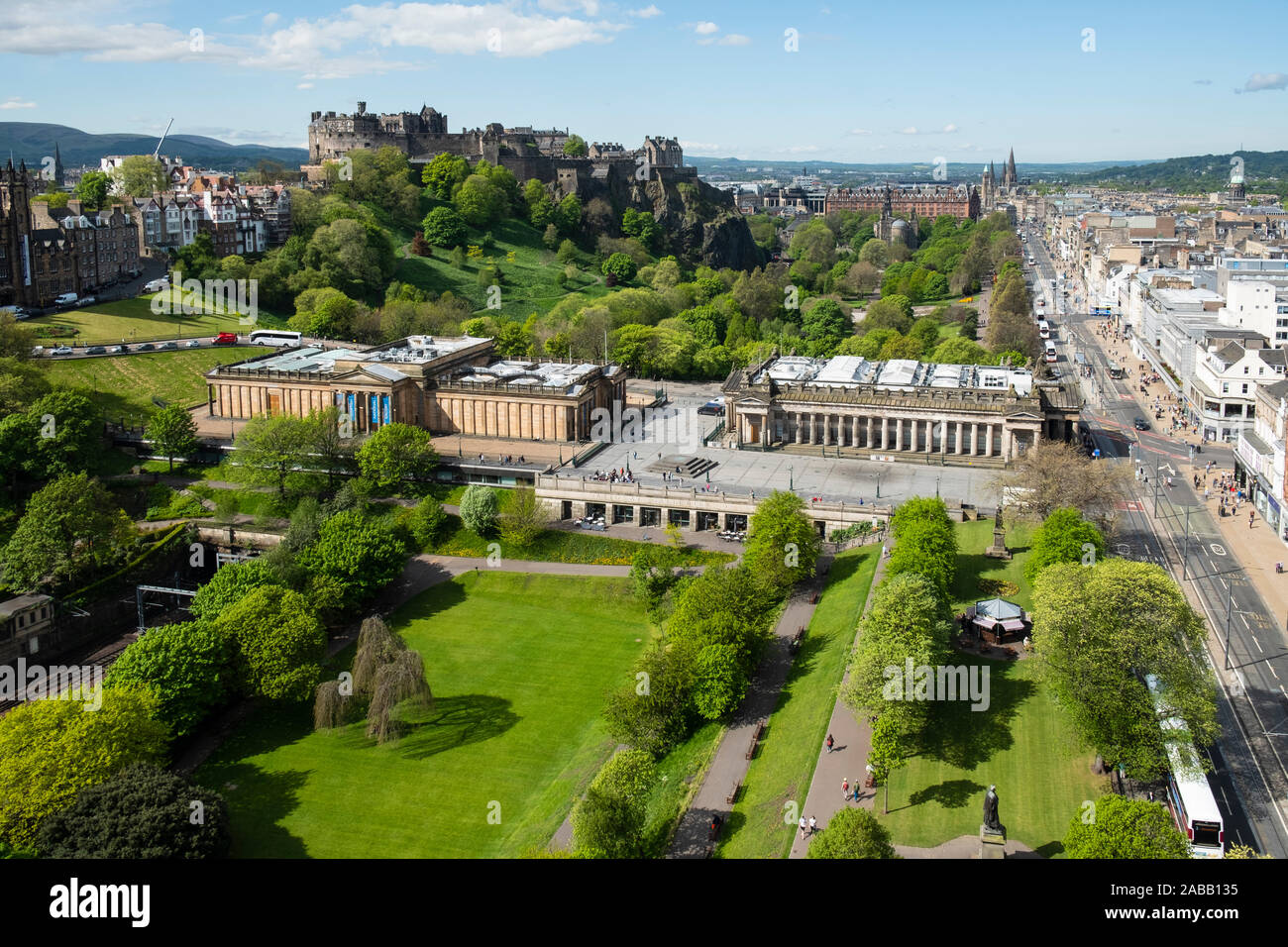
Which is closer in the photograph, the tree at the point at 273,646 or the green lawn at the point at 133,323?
the tree at the point at 273,646

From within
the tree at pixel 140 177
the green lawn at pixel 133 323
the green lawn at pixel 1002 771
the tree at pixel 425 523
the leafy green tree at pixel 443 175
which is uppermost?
the leafy green tree at pixel 443 175

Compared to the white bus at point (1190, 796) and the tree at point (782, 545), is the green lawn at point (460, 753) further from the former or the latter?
the white bus at point (1190, 796)

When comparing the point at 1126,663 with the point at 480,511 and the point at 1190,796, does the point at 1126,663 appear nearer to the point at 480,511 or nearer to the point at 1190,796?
the point at 1190,796

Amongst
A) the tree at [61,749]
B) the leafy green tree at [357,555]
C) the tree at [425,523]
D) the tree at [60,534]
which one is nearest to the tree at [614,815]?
the tree at [61,749]

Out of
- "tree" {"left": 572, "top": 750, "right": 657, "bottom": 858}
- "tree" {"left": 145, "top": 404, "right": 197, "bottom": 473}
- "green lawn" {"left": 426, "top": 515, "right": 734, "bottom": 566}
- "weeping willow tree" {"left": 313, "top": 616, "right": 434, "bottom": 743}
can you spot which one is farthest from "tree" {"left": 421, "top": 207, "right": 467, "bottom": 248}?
"tree" {"left": 572, "top": 750, "right": 657, "bottom": 858}

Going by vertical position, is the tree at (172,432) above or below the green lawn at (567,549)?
above

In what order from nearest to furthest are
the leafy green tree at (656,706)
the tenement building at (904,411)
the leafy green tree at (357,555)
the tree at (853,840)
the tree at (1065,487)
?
the tree at (853,840) < the leafy green tree at (656,706) < the tree at (1065,487) < the leafy green tree at (357,555) < the tenement building at (904,411)
